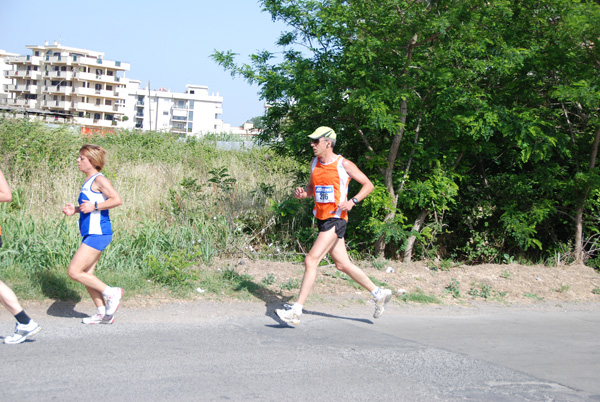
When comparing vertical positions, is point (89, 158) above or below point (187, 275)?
above

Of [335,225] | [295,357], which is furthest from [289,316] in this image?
[335,225]

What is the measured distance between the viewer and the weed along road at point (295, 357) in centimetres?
430

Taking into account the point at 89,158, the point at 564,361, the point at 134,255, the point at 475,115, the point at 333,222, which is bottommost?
the point at 564,361

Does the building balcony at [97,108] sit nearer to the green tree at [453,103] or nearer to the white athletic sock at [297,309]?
the green tree at [453,103]

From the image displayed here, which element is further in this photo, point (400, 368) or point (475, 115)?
point (475, 115)

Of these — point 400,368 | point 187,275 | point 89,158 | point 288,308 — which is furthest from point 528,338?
point 89,158

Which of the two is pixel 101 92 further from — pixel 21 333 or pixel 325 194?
pixel 21 333

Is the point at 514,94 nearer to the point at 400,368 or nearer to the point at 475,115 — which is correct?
the point at 475,115

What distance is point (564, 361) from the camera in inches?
220

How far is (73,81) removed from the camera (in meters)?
119

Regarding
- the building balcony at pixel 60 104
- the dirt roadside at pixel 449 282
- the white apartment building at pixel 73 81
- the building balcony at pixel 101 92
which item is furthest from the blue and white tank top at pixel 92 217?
the building balcony at pixel 101 92

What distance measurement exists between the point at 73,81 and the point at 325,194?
12370cm

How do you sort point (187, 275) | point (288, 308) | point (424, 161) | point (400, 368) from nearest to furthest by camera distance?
point (400, 368) < point (288, 308) < point (187, 275) < point (424, 161)

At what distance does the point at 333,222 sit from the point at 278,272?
7.51 ft
